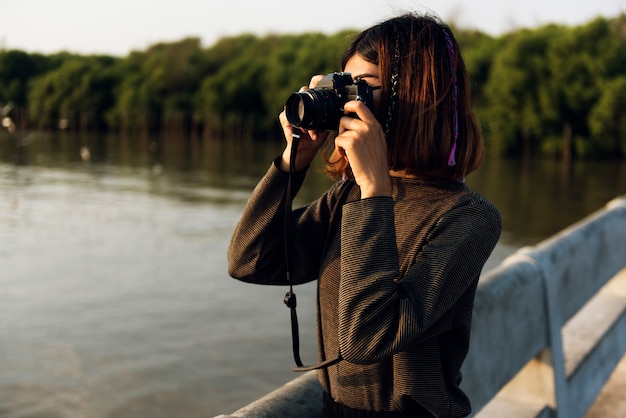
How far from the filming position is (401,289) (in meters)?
1.76

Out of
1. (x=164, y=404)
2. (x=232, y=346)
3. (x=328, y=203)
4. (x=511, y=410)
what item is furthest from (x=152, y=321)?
(x=328, y=203)

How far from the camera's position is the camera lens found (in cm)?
188

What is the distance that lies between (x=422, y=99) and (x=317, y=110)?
265 millimetres

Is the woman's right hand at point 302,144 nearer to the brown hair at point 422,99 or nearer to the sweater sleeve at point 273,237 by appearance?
the sweater sleeve at point 273,237

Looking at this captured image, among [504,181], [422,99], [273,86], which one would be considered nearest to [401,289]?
[422,99]

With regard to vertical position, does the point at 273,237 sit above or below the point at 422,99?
below

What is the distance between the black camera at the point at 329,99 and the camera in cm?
187

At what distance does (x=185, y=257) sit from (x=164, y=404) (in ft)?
23.5

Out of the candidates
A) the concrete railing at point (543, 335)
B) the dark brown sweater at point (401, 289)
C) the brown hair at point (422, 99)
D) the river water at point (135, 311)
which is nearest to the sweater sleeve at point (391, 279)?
the dark brown sweater at point (401, 289)

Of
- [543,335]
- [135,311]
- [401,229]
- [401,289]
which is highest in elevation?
[401,229]

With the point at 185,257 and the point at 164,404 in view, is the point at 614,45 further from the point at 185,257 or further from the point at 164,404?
the point at 164,404

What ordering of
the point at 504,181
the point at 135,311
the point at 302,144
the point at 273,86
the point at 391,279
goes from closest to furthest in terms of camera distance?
the point at 391,279, the point at 302,144, the point at 135,311, the point at 504,181, the point at 273,86

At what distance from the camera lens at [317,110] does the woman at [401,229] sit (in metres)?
0.04

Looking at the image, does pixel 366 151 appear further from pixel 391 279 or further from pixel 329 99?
pixel 391 279
